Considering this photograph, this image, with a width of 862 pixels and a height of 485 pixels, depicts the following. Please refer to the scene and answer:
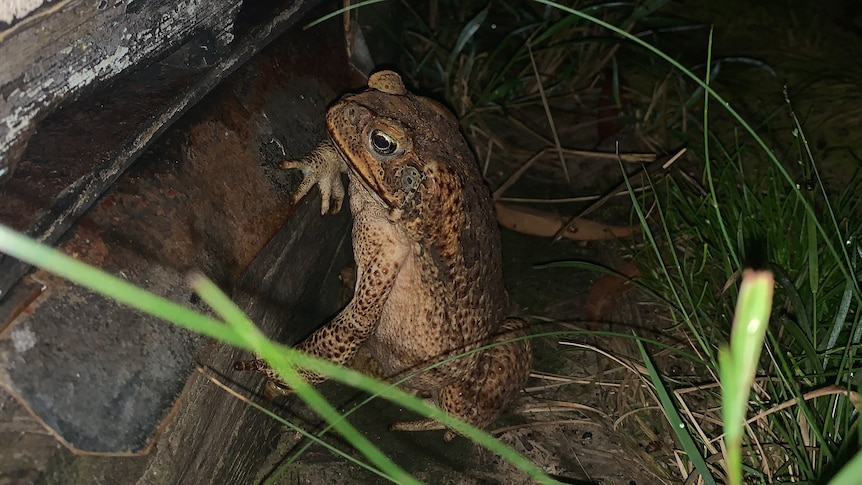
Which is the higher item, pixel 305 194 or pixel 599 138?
pixel 305 194

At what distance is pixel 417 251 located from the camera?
1.80 m

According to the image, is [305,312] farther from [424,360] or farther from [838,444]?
[838,444]

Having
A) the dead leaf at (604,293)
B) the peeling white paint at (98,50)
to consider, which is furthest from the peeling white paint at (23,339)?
the dead leaf at (604,293)

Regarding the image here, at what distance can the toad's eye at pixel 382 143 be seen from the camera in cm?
161

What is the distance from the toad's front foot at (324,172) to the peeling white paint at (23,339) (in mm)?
729

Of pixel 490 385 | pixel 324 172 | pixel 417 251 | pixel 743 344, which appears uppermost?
pixel 743 344

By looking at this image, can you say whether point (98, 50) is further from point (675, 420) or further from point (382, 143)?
point (675, 420)

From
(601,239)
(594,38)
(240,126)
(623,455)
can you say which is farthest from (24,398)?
(594,38)

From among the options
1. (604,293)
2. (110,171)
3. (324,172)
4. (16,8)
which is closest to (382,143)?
(324,172)

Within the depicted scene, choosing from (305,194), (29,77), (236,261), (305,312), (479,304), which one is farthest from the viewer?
(305,312)

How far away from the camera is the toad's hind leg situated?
2041mm

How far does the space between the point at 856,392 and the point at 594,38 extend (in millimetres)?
1765

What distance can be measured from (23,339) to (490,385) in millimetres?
1333

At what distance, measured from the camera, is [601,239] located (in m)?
2.78
